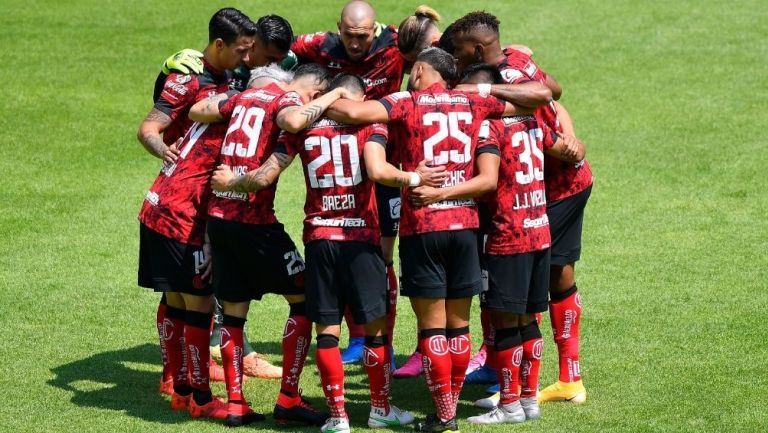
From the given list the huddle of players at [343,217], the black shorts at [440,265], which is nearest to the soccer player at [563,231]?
the huddle of players at [343,217]

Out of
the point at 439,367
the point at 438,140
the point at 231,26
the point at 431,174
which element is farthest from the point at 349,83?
the point at 439,367

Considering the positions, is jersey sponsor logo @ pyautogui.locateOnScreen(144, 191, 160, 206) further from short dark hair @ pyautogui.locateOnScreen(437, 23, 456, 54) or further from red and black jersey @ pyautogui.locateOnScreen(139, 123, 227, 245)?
short dark hair @ pyautogui.locateOnScreen(437, 23, 456, 54)

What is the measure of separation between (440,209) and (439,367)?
3.41ft

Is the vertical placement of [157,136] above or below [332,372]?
above

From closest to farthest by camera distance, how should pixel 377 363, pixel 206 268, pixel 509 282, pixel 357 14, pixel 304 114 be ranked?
1. pixel 304 114
2. pixel 377 363
3. pixel 509 282
4. pixel 206 268
5. pixel 357 14

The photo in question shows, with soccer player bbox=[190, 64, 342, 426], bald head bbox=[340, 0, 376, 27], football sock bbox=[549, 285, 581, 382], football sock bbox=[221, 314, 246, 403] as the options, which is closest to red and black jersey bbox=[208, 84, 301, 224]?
soccer player bbox=[190, 64, 342, 426]

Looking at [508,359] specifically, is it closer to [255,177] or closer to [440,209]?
[440,209]

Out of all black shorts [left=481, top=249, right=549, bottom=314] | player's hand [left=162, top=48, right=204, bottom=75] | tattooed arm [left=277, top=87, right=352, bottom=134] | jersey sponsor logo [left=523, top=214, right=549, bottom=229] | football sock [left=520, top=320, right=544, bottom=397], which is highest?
player's hand [left=162, top=48, right=204, bottom=75]

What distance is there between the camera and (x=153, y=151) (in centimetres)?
855

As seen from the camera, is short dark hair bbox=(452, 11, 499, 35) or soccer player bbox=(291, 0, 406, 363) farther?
soccer player bbox=(291, 0, 406, 363)

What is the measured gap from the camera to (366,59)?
10.1m

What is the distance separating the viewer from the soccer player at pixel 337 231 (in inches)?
303

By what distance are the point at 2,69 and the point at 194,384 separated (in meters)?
11.8

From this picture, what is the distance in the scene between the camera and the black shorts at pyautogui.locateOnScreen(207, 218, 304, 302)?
8.05 metres
